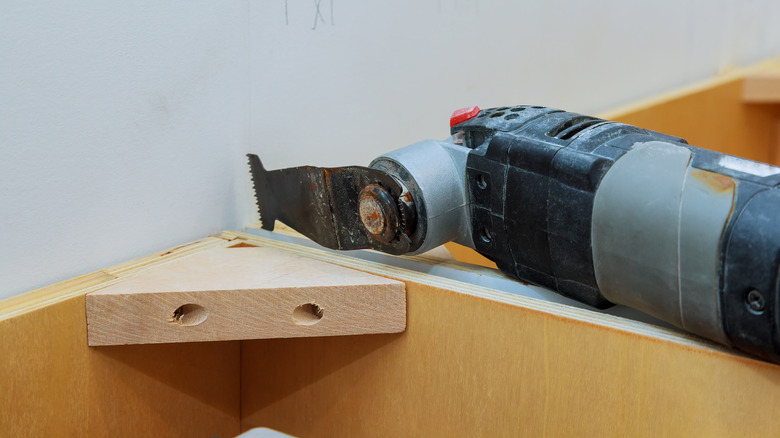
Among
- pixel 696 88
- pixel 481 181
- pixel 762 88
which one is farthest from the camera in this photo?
pixel 762 88

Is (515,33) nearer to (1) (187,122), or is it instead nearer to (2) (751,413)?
(1) (187,122)

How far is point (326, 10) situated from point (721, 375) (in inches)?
28.7

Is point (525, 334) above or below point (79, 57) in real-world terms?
below

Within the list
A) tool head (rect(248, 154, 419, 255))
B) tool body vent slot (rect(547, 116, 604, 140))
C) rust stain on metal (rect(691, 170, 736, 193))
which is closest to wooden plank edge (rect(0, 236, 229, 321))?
tool head (rect(248, 154, 419, 255))

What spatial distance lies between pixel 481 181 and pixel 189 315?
0.34m

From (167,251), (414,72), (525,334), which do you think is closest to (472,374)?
(525,334)

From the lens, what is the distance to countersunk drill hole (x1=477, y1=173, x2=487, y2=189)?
0.71 meters

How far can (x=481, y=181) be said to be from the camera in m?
0.72

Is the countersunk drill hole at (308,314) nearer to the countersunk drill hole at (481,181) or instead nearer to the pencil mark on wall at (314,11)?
the countersunk drill hole at (481,181)

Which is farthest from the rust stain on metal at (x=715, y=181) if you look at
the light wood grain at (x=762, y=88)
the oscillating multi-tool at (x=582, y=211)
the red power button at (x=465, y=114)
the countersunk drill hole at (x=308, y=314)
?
the light wood grain at (x=762, y=88)

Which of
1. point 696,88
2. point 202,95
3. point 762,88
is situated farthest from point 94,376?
point 762,88

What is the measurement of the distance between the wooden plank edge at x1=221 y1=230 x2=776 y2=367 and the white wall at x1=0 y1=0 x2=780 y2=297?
0.52ft

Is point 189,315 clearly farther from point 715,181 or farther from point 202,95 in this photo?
point 715,181

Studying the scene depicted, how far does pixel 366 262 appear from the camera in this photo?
2.64 ft
